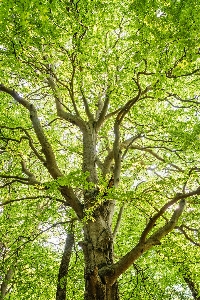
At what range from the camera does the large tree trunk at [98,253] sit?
530 cm

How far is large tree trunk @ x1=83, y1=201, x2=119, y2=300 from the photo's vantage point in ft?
17.4

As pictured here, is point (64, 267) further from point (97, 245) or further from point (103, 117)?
point (103, 117)

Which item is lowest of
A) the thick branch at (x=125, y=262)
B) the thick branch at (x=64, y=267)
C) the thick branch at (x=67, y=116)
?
the thick branch at (x=125, y=262)

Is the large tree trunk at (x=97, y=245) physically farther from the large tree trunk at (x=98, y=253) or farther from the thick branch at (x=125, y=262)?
the thick branch at (x=125, y=262)

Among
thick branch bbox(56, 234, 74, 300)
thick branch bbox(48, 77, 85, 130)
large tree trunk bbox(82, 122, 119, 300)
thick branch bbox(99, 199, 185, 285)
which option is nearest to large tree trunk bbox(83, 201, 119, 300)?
large tree trunk bbox(82, 122, 119, 300)

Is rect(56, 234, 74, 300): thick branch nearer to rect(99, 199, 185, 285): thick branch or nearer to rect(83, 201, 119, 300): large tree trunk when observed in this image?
rect(83, 201, 119, 300): large tree trunk

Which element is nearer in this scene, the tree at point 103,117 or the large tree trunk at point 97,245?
the large tree trunk at point 97,245

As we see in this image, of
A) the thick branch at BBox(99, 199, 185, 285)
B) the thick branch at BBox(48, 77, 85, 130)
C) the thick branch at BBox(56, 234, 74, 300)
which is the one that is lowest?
the thick branch at BBox(99, 199, 185, 285)

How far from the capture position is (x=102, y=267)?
566 cm

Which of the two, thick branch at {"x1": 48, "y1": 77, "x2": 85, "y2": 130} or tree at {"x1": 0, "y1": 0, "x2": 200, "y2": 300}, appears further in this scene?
thick branch at {"x1": 48, "y1": 77, "x2": 85, "y2": 130}

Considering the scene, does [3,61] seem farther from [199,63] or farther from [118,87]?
[199,63]

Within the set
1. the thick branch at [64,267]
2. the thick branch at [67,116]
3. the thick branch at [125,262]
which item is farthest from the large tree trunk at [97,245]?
the thick branch at [64,267]

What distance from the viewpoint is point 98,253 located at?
5.97 m

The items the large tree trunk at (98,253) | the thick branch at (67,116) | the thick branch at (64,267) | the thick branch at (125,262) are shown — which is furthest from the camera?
the thick branch at (64,267)
